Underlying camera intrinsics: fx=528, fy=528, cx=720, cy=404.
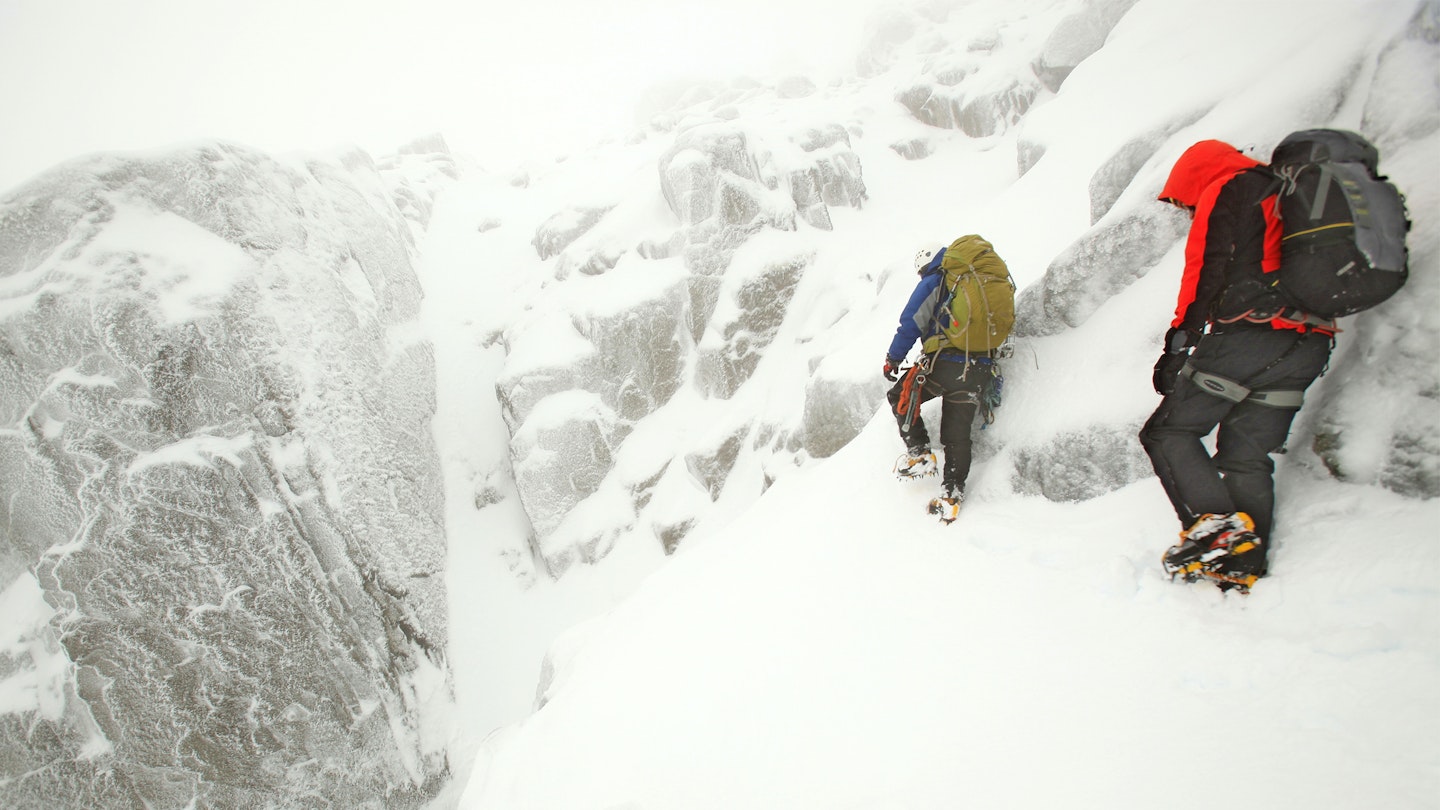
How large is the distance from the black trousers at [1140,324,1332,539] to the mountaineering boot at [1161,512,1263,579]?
0.48 feet

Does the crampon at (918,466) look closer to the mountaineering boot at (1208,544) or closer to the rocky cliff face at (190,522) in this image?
the mountaineering boot at (1208,544)

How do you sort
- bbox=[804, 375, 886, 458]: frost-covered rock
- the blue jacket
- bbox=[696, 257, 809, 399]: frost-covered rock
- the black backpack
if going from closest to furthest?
the black backpack
the blue jacket
bbox=[804, 375, 886, 458]: frost-covered rock
bbox=[696, 257, 809, 399]: frost-covered rock

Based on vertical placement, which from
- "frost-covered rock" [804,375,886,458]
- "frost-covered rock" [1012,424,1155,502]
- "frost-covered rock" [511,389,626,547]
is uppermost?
"frost-covered rock" [1012,424,1155,502]

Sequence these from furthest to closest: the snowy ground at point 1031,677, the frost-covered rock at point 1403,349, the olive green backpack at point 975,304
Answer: the olive green backpack at point 975,304 → the frost-covered rock at point 1403,349 → the snowy ground at point 1031,677

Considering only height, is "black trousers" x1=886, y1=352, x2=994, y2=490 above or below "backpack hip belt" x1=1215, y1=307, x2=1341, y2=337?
below

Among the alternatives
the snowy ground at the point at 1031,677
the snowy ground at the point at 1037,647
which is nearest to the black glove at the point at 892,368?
the snowy ground at the point at 1037,647

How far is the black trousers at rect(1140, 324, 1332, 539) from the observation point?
12.0 ft

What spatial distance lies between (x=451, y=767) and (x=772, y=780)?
66.5 ft

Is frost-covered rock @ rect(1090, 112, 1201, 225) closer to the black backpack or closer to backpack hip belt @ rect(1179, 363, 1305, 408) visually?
the black backpack

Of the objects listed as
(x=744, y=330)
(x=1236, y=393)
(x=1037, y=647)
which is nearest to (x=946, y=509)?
(x=1037, y=647)

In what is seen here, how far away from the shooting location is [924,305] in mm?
6281

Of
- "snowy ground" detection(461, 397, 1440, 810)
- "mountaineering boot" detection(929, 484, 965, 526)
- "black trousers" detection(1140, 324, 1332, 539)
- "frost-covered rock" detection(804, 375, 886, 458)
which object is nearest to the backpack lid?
"black trousers" detection(1140, 324, 1332, 539)

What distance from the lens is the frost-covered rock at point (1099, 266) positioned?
6090mm

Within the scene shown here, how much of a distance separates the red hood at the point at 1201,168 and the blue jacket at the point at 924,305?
2.22m
